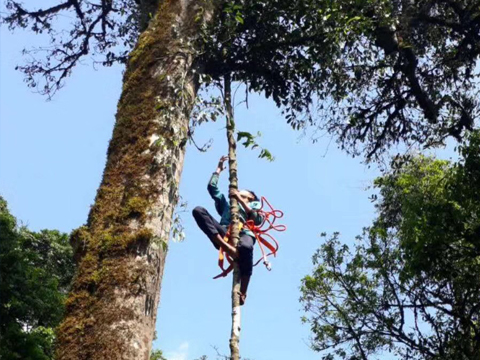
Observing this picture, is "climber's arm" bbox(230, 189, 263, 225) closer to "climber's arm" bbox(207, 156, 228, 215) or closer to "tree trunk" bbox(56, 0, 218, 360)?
"climber's arm" bbox(207, 156, 228, 215)

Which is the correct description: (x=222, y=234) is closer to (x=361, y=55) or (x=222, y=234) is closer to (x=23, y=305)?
(x=361, y=55)

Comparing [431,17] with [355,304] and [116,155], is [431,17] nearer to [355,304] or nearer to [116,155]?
[116,155]

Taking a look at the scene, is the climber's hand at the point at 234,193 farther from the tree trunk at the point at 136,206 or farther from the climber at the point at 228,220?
the tree trunk at the point at 136,206

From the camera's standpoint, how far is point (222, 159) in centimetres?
483

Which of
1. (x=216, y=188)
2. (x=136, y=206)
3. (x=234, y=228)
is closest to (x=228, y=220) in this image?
(x=216, y=188)

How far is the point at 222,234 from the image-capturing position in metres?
4.95

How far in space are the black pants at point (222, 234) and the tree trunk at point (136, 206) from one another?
23.8 inches

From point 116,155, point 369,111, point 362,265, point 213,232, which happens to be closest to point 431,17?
point 369,111

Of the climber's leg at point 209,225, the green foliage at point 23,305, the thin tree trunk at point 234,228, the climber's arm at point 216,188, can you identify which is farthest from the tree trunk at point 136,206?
the green foliage at point 23,305

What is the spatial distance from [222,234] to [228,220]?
4.8 inches

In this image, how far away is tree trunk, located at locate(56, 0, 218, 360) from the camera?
3.34m

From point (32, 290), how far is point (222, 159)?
869cm

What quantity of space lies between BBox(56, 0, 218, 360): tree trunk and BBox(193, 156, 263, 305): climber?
56 cm

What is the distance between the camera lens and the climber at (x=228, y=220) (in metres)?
4.34
